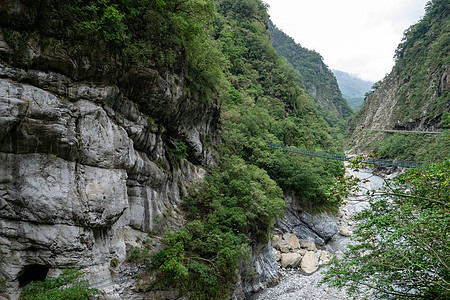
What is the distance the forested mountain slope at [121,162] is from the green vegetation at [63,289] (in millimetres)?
100

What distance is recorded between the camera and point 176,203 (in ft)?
33.1

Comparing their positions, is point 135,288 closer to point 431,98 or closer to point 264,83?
point 264,83

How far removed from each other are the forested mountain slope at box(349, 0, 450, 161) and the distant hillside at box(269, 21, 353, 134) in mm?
13307

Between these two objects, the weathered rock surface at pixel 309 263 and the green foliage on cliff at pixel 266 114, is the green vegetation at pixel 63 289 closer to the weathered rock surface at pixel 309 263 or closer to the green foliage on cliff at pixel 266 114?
the green foliage on cliff at pixel 266 114

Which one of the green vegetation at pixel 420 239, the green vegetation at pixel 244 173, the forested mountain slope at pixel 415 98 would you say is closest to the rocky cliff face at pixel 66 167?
the green vegetation at pixel 244 173

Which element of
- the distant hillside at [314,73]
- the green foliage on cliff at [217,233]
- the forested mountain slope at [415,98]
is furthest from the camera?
the distant hillside at [314,73]

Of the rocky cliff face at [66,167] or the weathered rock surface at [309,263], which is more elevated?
the rocky cliff face at [66,167]

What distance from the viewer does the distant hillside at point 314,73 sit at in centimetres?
6919

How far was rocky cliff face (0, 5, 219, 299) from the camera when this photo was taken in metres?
5.21

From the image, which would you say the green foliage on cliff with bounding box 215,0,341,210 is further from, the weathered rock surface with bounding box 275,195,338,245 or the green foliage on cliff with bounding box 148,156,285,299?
the green foliage on cliff with bounding box 148,156,285,299

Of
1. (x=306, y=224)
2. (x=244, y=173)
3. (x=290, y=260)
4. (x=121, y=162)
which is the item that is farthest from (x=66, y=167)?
(x=306, y=224)

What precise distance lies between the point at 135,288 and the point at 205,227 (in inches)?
132

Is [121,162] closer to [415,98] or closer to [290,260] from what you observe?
[290,260]

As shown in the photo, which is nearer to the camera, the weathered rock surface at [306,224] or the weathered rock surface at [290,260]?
the weathered rock surface at [290,260]
